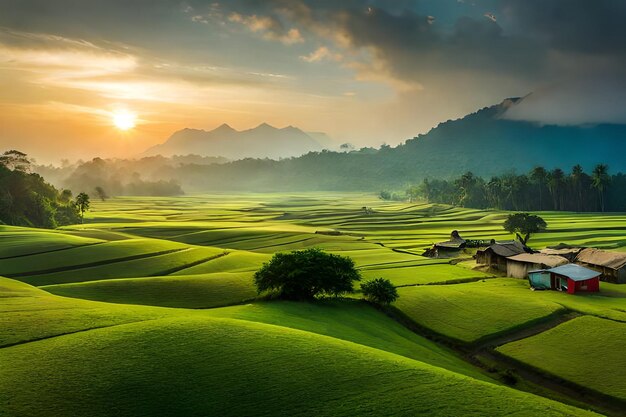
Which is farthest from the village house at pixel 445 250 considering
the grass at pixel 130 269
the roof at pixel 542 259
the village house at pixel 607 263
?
the grass at pixel 130 269

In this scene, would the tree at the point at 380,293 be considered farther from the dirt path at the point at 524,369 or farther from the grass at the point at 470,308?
the grass at the point at 470,308

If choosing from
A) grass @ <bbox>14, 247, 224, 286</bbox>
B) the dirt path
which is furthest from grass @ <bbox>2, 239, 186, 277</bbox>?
the dirt path

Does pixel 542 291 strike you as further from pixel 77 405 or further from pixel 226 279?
pixel 77 405

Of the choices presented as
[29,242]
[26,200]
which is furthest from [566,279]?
[26,200]

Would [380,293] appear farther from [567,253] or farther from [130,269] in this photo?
[567,253]

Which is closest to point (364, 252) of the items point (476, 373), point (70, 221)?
point (476, 373)
